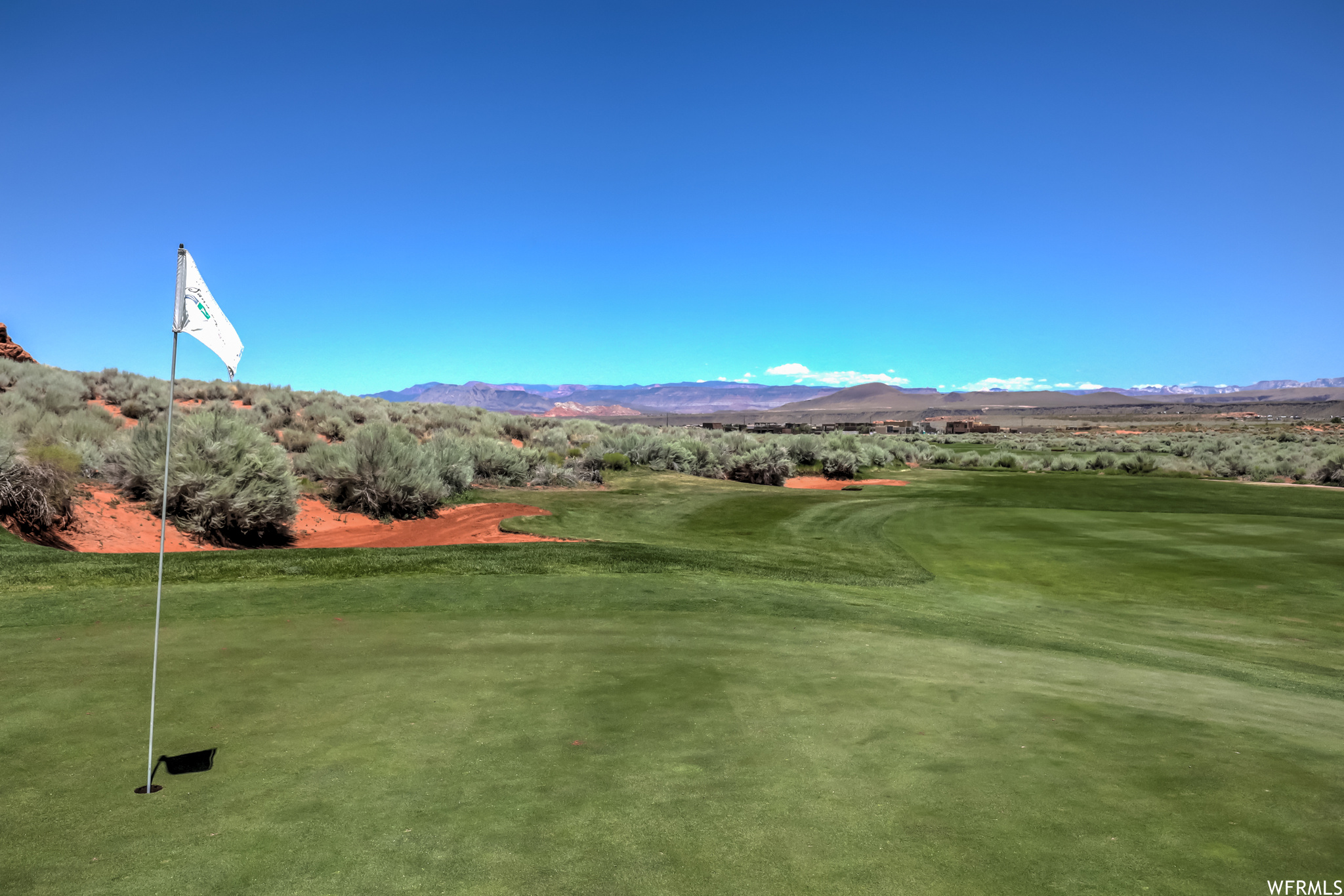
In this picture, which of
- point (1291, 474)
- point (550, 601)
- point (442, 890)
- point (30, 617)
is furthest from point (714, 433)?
point (442, 890)

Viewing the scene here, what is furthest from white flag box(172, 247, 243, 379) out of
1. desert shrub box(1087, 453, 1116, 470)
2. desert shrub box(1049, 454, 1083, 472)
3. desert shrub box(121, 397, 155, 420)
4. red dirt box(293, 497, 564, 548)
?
desert shrub box(1087, 453, 1116, 470)

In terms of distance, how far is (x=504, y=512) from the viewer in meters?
18.9

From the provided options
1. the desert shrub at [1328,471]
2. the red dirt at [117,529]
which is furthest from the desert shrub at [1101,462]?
the red dirt at [117,529]

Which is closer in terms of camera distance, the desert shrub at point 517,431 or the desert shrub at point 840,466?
the desert shrub at point 517,431

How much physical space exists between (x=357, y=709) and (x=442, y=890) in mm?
2403

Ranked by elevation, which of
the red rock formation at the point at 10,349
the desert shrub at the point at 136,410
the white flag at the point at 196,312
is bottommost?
the desert shrub at the point at 136,410

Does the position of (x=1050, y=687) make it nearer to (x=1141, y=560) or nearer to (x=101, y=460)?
(x=1141, y=560)

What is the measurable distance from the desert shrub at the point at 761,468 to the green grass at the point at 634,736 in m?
22.5

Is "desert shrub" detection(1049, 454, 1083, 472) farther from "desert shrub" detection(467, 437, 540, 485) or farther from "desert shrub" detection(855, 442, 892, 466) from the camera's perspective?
"desert shrub" detection(467, 437, 540, 485)

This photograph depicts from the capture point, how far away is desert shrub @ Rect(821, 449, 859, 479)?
124 ft

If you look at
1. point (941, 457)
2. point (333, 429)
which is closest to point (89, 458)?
point (333, 429)

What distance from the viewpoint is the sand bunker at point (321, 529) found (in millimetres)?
14578

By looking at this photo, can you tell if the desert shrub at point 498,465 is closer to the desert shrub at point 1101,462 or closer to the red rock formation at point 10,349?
the red rock formation at point 10,349

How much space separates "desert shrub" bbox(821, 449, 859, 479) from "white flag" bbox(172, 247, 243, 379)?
1343 inches
